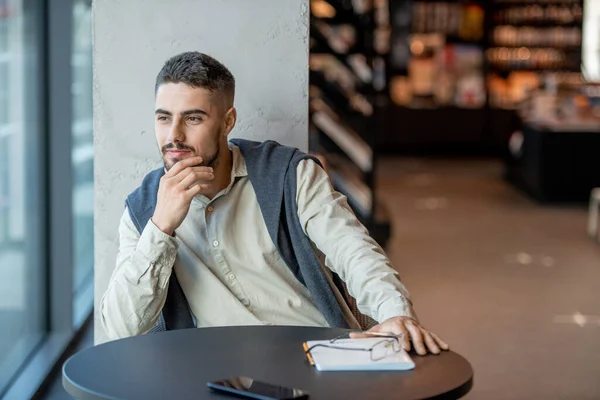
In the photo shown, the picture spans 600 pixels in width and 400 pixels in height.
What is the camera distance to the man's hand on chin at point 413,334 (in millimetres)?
2117

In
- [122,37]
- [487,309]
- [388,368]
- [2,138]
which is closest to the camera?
[388,368]

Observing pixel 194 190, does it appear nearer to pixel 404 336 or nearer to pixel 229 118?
pixel 229 118

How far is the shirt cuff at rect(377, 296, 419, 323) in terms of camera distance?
93.5 inches

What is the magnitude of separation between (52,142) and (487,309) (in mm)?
2601

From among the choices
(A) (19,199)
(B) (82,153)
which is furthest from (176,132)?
(B) (82,153)

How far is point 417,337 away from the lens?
2143 millimetres

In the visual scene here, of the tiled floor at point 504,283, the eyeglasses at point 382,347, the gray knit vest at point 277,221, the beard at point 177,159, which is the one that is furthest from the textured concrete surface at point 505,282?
the eyeglasses at point 382,347

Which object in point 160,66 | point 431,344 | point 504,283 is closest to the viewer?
point 431,344

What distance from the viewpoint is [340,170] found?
8.13 metres

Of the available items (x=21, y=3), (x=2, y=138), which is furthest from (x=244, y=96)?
(x=21, y=3)

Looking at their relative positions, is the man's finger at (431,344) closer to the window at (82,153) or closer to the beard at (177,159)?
the beard at (177,159)

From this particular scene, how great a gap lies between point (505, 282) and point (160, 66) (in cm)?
393

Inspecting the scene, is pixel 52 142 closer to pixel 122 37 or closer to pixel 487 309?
pixel 122 37

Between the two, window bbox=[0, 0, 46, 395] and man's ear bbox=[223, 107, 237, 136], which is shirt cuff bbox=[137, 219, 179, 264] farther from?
window bbox=[0, 0, 46, 395]
